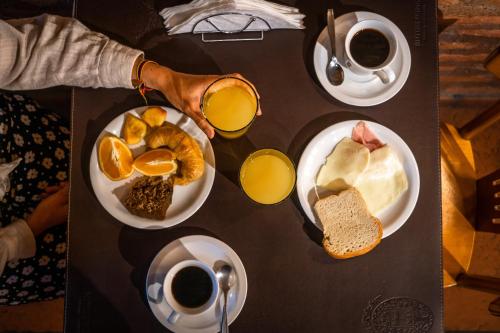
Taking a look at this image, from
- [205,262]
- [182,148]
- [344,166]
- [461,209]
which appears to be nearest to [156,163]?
[182,148]

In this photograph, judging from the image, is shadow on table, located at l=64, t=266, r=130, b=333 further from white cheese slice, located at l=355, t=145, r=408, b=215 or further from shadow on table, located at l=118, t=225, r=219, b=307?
white cheese slice, located at l=355, t=145, r=408, b=215

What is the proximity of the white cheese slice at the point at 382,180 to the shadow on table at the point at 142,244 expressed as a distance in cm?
45

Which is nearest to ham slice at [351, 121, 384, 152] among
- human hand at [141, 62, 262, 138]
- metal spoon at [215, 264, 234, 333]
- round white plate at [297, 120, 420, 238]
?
round white plate at [297, 120, 420, 238]

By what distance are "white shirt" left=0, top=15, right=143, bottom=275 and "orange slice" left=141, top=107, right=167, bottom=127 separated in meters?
0.10

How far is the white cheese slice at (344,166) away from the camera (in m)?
1.15

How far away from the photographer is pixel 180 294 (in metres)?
1.14

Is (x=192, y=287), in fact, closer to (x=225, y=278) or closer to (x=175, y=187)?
(x=225, y=278)

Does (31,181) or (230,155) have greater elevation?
(230,155)

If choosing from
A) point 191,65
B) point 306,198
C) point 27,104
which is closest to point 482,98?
point 306,198

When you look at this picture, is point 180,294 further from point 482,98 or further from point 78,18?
point 482,98

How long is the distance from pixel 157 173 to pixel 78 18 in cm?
52

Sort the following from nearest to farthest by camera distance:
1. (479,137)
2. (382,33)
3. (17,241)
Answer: (382,33), (17,241), (479,137)

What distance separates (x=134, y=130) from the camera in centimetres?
118

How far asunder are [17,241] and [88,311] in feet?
1.14
